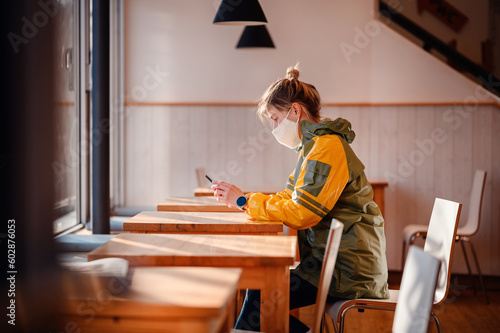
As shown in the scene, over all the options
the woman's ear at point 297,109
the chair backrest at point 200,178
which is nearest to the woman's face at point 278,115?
the woman's ear at point 297,109

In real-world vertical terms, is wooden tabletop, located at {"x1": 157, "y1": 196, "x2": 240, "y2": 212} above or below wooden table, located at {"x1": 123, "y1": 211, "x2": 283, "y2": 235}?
above

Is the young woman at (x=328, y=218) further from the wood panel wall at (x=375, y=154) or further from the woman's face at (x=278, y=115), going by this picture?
the wood panel wall at (x=375, y=154)

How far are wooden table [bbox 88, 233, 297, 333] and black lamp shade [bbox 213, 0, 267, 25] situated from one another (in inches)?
70.6

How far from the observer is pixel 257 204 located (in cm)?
242

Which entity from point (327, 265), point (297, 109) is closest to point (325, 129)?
point (297, 109)

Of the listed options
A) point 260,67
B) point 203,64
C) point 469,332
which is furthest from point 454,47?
point 469,332

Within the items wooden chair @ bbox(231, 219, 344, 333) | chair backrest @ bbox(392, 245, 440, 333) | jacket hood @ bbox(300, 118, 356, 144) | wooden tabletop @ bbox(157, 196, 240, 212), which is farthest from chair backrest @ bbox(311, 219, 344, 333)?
wooden tabletop @ bbox(157, 196, 240, 212)

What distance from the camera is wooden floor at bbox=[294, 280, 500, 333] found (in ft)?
12.2

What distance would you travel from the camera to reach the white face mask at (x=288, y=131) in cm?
266

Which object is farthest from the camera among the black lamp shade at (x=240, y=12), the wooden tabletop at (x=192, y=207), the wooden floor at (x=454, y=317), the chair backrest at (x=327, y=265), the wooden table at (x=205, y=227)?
the wooden floor at (x=454, y=317)

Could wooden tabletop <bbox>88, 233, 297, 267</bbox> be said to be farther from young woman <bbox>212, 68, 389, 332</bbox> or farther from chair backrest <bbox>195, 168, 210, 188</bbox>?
chair backrest <bbox>195, 168, 210, 188</bbox>

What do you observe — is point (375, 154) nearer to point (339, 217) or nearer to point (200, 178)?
point (200, 178)

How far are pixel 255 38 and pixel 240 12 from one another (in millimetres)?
1459

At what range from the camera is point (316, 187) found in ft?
7.43
